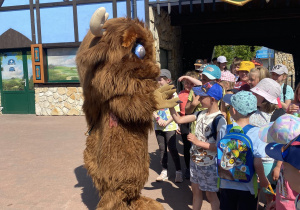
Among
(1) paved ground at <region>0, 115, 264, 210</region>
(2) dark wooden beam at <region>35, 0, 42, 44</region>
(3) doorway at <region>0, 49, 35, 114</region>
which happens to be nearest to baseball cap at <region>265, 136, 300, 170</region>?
(1) paved ground at <region>0, 115, 264, 210</region>

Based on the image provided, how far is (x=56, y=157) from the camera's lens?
541 cm

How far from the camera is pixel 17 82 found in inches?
430

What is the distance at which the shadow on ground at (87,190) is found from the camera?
3.54 m

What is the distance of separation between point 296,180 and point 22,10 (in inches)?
428

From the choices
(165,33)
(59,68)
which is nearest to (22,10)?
(59,68)

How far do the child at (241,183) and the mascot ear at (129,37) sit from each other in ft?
3.28

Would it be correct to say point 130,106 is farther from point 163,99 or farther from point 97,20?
point 97,20

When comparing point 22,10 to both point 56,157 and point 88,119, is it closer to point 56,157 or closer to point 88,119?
point 56,157

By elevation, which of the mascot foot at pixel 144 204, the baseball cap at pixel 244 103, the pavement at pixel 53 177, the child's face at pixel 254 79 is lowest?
the pavement at pixel 53 177

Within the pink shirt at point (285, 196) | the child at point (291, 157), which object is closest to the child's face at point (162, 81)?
the pink shirt at point (285, 196)

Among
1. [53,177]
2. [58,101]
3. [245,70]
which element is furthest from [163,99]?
[58,101]

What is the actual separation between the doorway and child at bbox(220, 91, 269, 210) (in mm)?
9965

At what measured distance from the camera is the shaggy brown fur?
2248 mm

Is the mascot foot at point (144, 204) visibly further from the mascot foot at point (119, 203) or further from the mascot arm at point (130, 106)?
the mascot arm at point (130, 106)
